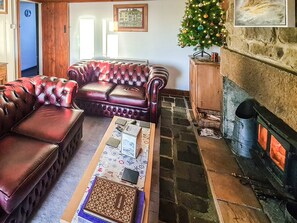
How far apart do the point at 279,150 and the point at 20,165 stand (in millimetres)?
2031

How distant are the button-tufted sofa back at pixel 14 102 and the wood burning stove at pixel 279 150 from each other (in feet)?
8.11

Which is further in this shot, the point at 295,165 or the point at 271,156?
the point at 271,156

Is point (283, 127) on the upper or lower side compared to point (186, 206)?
upper

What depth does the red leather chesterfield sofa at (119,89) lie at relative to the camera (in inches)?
139

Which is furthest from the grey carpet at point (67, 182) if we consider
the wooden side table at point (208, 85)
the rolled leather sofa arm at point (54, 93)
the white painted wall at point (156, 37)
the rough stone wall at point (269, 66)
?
the white painted wall at point (156, 37)

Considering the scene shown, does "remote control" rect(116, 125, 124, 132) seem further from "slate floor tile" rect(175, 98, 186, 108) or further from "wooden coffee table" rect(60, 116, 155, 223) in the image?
"slate floor tile" rect(175, 98, 186, 108)

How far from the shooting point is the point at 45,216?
1807 millimetres

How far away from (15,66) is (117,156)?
4.04 metres

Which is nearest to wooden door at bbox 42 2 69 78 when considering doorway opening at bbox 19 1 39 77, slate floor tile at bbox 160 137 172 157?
doorway opening at bbox 19 1 39 77

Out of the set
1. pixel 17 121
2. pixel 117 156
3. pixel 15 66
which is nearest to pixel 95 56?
Answer: pixel 15 66

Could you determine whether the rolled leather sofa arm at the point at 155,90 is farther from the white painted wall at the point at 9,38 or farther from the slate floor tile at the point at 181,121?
the white painted wall at the point at 9,38

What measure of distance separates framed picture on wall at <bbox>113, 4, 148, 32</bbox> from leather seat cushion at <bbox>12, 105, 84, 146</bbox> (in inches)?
132

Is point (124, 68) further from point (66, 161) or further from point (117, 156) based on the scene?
point (117, 156)

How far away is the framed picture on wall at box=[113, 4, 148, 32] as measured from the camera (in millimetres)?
5258
